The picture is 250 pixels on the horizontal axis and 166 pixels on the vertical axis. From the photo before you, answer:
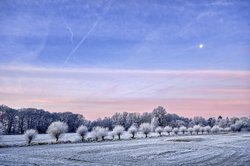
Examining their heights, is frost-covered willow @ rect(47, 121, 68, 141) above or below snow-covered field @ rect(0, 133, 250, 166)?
above

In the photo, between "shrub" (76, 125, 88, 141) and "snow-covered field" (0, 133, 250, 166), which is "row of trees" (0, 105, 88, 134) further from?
"snow-covered field" (0, 133, 250, 166)

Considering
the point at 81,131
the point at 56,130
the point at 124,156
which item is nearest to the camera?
the point at 124,156

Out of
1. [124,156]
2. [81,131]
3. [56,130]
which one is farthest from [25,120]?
[124,156]

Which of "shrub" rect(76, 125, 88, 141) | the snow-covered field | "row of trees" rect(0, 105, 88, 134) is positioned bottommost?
the snow-covered field

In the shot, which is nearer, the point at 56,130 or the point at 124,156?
the point at 124,156

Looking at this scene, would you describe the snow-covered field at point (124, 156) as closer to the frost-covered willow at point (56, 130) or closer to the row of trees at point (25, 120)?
the frost-covered willow at point (56, 130)

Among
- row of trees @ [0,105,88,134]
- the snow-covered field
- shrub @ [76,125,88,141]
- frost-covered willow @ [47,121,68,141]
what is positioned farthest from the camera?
row of trees @ [0,105,88,134]

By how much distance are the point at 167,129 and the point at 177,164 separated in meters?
126

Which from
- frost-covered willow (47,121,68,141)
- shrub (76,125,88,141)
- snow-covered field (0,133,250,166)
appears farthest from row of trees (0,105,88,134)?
snow-covered field (0,133,250,166)

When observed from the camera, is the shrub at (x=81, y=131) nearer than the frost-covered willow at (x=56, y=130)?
No

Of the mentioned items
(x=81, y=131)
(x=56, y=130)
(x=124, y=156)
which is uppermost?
(x=56, y=130)

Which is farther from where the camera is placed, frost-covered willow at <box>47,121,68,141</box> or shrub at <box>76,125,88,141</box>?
shrub at <box>76,125,88,141</box>

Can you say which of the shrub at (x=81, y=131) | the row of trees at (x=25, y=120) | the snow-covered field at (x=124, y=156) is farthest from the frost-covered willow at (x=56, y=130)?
the row of trees at (x=25, y=120)

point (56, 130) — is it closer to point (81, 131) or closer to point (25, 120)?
point (81, 131)
